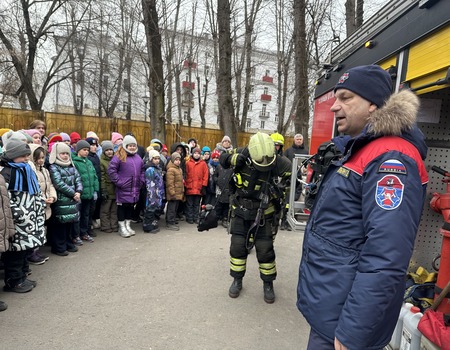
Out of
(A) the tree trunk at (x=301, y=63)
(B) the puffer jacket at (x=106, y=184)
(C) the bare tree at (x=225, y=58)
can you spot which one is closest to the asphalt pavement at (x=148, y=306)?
(B) the puffer jacket at (x=106, y=184)

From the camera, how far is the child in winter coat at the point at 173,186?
681cm

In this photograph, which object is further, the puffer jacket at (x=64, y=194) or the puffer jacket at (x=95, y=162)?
the puffer jacket at (x=95, y=162)

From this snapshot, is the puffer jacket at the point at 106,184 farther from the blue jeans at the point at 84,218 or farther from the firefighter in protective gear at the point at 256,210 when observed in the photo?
the firefighter in protective gear at the point at 256,210

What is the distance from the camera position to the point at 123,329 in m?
3.08

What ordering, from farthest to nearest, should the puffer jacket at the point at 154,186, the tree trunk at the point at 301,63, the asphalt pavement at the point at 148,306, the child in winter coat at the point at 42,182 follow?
the tree trunk at the point at 301,63 → the puffer jacket at the point at 154,186 → the child in winter coat at the point at 42,182 → the asphalt pavement at the point at 148,306

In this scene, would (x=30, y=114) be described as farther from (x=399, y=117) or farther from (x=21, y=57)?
(x=399, y=117)

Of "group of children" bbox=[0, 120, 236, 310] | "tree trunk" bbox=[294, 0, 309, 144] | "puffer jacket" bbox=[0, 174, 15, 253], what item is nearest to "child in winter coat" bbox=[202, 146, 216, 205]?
"group of children" bbox=[0, 120, 236, 310]

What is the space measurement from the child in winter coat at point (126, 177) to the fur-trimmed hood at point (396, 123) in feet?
16.9

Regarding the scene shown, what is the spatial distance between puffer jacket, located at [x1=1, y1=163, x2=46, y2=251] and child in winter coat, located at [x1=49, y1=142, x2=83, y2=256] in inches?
35.6

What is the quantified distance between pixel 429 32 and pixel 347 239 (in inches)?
65.8

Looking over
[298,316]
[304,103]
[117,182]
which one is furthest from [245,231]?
[304,103]

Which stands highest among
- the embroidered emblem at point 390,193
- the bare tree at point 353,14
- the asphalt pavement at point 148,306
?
the bare tree at point 353,14

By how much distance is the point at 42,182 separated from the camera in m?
4.47

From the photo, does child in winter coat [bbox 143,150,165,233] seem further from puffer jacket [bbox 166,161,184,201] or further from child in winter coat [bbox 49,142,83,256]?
child in winter coat [bbox 49,142,83,256]
